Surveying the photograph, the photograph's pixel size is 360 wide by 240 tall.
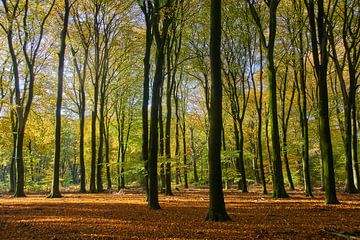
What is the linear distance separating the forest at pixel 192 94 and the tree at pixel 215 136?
1.1 inches

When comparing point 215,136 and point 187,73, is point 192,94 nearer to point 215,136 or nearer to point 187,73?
point 187,73

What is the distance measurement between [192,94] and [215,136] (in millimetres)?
28840

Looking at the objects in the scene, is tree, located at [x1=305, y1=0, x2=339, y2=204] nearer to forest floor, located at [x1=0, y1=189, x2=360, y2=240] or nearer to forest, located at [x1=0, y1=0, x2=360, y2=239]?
forest, located at [x1=0, y1=0, x2=360, y2=239]

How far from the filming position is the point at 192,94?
36.9m

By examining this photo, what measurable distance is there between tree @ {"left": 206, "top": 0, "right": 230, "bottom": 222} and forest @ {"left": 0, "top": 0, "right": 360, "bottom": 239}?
3 centimetres

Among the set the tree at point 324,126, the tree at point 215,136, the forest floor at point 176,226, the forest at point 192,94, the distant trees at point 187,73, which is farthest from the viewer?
the distant trees at point 187,73

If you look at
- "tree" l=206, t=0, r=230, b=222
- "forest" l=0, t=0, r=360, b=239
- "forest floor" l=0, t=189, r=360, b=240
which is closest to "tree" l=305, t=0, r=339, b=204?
"forest" l=0, t=0, r=360, b=239

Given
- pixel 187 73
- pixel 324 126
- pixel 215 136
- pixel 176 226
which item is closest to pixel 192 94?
pixel 187 73

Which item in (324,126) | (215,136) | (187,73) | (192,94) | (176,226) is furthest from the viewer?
(192,94)

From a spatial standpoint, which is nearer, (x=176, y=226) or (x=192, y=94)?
(x=176, y=226)

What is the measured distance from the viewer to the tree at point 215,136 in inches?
320

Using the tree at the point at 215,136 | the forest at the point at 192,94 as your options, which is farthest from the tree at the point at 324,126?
the tree at the point at 215,136

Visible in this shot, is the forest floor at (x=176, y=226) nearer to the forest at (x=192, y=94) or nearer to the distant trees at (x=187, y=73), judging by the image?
the forest at (x=192, y=94)

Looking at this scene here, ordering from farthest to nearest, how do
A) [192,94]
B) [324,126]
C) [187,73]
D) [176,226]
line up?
1. [192,94]
2. [187,73]
3. [324,126]
4. [176,226]
